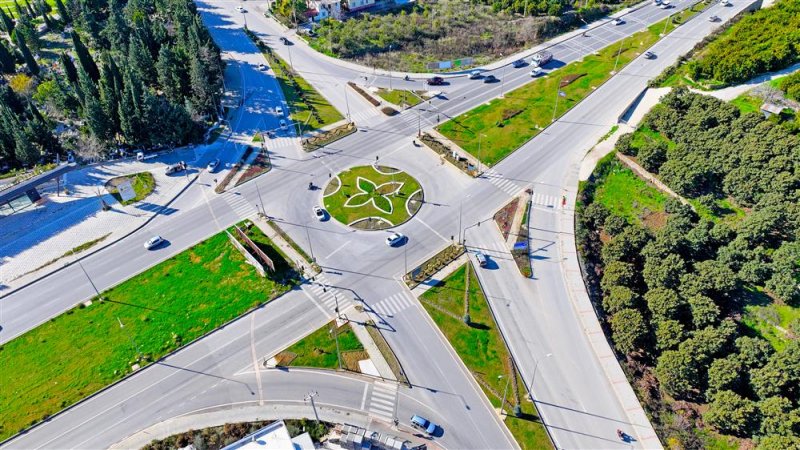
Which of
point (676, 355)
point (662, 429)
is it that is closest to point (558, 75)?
point (676, 355)

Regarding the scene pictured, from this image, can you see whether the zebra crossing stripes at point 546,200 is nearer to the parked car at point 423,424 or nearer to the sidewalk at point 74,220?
the parked car at point 423,424

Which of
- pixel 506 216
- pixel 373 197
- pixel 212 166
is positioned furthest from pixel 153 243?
pixel 506 216

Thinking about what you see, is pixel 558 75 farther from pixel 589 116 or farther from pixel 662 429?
pixel 662 429

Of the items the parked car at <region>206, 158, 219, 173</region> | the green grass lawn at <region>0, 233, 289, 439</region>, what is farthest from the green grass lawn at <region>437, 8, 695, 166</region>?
the green grass lawn at <region>0, 233, 289, 439</region>

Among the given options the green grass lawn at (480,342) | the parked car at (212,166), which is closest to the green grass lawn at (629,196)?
the green grass lawn at (480,342)

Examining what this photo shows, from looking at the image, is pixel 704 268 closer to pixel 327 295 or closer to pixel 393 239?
pixel 393 239
